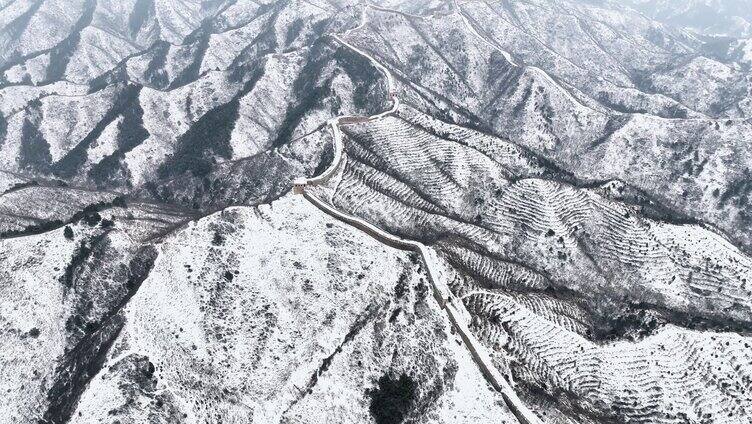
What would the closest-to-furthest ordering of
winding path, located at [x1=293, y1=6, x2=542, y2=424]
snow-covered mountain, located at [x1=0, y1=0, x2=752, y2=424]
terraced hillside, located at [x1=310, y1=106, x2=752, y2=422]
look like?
A: 1. winding path, located at [x1=293, y1=6, x2=542, y2=424]
2. snow-covered mountain, located at [x1=0, y1=0, x2=752, y2=424]
3. terraced hillside, located at [x1=310, y1=106, x2=752, y2=422]

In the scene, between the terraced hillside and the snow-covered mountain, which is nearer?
the snow-covered mountain

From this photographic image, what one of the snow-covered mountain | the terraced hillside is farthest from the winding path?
the terraced hillside

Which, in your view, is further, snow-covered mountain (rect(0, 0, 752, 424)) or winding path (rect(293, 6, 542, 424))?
snow-covered mountain (rect(0, 0, 752, 424))

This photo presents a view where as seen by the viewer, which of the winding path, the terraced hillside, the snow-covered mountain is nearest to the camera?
the winding path

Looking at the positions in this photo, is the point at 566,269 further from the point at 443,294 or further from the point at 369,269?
the point at 369,269

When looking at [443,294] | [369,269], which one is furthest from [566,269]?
[369,269]

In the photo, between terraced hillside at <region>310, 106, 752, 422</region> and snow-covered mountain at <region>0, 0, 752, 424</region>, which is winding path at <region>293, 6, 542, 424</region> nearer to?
snow-covered mountain at <region>0, 0, 752, 424</region>

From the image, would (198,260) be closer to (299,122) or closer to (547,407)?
(547,407)

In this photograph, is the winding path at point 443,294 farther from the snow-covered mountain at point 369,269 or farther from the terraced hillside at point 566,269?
the terraced hillside at point 566,269

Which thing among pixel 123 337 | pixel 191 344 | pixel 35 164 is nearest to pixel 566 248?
pixel 191 344

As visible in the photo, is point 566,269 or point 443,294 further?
point 566,269
